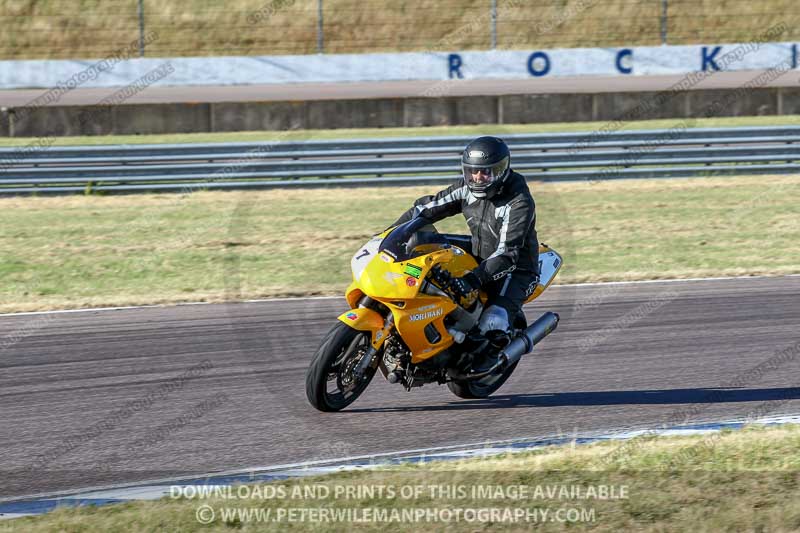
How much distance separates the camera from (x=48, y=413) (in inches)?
277

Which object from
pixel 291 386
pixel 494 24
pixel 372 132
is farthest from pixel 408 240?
pixel 494 24

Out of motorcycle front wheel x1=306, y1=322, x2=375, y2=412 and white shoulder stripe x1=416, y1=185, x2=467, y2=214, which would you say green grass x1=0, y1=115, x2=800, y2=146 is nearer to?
white shoulder stripe x1=416, y1=185, x2=467, y2=214

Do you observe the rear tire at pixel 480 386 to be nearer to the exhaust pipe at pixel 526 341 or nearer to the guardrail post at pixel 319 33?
the exhaust pipe at pixel 526 341

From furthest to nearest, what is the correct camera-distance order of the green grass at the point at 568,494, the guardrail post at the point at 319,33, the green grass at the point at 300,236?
the guardrail post at the point at 319,33 → the green grass at the point at 300,236 → the green grass at the point at 568,494

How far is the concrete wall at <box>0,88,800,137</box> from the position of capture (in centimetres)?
2222

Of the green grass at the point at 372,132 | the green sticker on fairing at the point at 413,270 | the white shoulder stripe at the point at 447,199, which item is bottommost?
the green grass at the point at 372,132

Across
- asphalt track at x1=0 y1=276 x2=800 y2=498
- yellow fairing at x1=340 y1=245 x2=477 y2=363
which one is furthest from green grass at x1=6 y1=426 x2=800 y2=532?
yellow fairing at x1=340 y1=245 x2=477 y2=363

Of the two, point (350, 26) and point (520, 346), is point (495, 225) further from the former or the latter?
point (350, 26)

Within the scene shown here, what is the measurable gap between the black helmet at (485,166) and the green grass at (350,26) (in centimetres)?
2510

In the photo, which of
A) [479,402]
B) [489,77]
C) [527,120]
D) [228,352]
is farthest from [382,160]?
[489,77]

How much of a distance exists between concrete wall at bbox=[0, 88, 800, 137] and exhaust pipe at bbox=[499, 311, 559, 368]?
15511 millimetres

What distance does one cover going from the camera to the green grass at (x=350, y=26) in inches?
1246

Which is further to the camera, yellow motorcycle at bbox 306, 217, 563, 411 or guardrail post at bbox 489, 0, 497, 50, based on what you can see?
guardrail post at bbox 489, 0, 497, 50

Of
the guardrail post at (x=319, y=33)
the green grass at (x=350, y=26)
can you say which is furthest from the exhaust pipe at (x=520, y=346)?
the green grass at (x=350, y=26)
